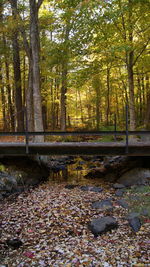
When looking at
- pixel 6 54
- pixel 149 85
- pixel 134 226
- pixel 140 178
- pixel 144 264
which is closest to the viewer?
pixel 144 264

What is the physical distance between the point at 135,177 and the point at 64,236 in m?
4.50

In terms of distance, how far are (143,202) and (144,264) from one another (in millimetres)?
2557

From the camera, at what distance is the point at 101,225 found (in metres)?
4.77

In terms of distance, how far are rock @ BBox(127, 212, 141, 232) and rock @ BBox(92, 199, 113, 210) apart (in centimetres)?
75

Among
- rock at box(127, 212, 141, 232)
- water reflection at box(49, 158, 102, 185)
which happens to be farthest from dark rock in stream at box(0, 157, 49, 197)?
rock at box(127, 212, 141, 232)

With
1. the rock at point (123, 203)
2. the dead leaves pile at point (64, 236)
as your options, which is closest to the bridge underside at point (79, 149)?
the dead leaves pile at point (64, 236)

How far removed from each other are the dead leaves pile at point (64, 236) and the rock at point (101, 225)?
0.37 ft

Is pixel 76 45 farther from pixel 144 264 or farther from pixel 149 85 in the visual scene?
pixel 149 85

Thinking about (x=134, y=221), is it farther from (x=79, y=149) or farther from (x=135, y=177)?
(x=79, y=149)

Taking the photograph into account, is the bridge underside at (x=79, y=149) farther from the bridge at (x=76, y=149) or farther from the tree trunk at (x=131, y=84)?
the tree trunk at (x=131, y=84)

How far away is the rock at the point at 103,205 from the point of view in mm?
5941

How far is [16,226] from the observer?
16.7 feet

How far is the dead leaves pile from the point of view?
3.78m

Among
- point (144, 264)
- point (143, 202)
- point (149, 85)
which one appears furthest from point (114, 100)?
point (144, 264)
